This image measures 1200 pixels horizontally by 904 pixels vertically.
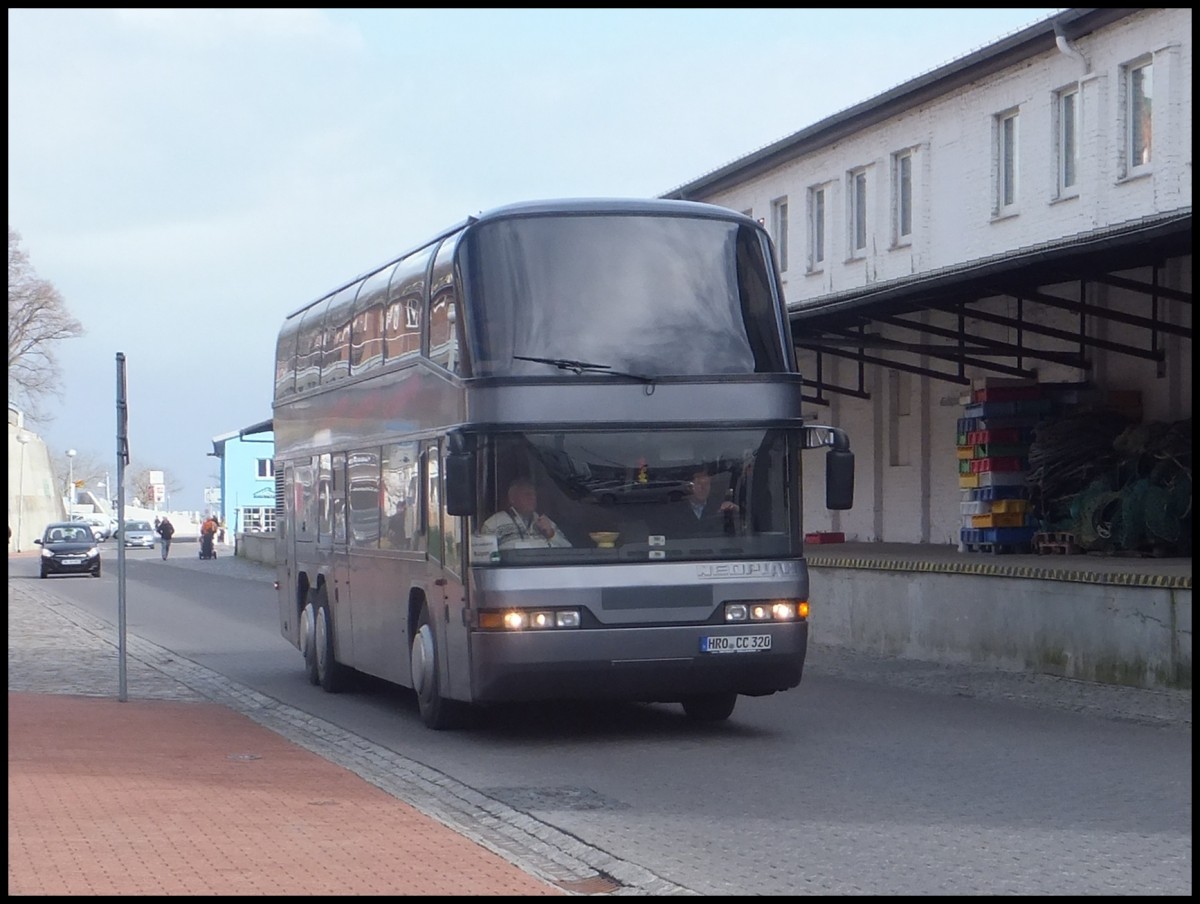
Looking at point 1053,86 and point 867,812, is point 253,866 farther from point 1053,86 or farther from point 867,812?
point 1053,86

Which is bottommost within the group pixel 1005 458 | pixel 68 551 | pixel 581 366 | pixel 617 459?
pixel 68 551

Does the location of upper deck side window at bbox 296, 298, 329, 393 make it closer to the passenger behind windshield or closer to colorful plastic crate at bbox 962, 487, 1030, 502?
the passenger behind windshield

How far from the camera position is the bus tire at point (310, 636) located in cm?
2045

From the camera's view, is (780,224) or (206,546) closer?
(780,224)

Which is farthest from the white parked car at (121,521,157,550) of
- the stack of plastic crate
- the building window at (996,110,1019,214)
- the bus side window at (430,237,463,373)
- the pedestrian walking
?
the bus side window at (430,237,463,373)

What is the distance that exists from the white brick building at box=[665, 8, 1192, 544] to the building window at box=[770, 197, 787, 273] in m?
0.04

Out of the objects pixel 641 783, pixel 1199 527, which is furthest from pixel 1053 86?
pixel 641 783

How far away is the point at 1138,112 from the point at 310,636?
15.1m

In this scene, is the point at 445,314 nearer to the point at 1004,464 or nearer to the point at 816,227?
the point at 1004,464

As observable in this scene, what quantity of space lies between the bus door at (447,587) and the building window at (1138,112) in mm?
16564

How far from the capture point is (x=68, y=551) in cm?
5612

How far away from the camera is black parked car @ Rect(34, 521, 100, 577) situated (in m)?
56.2

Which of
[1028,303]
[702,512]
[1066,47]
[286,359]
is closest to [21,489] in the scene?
[1066,47]

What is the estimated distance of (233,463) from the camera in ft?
402
